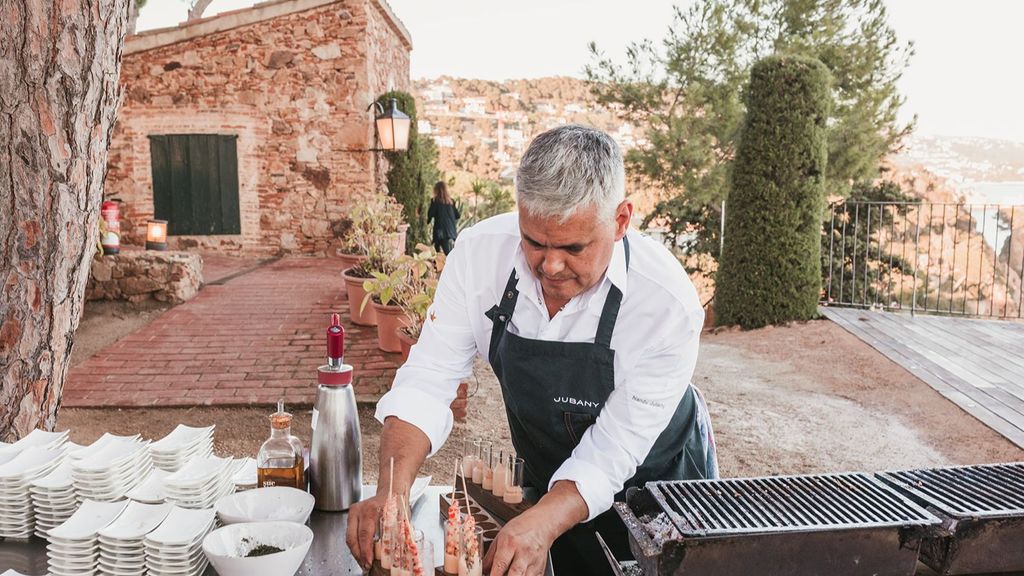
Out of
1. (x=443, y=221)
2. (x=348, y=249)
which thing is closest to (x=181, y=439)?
(x=348, y=249)

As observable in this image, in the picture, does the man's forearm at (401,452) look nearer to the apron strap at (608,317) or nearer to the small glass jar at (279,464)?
the small glass jar at (279,464)

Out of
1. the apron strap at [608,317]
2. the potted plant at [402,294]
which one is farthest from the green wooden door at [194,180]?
the apron strap at [608,317]

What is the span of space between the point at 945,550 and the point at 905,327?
732cm

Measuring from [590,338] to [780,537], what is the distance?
0.64 m

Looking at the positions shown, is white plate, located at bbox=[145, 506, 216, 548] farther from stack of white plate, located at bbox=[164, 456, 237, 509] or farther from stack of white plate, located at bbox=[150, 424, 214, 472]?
stack of white plate, located at bbox=[150, 424, 214, 472]

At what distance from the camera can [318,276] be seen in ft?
29.9

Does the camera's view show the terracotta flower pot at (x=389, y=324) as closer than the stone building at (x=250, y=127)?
Yes

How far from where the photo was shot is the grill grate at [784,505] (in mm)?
1301

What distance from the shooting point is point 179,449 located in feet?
5.35

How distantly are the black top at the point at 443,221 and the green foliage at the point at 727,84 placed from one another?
170 inches

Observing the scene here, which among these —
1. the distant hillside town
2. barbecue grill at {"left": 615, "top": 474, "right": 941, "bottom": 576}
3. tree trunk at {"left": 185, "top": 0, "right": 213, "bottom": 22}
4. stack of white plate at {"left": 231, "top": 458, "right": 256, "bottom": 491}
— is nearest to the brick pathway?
stack of white plate at {"left": 231, "top": 458, "right": 256, "bottom": 491}

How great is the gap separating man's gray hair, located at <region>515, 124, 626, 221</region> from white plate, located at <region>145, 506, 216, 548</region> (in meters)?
0.87

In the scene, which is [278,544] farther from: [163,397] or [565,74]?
[565,74]

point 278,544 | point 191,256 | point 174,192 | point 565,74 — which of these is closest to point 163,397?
point 191,256
